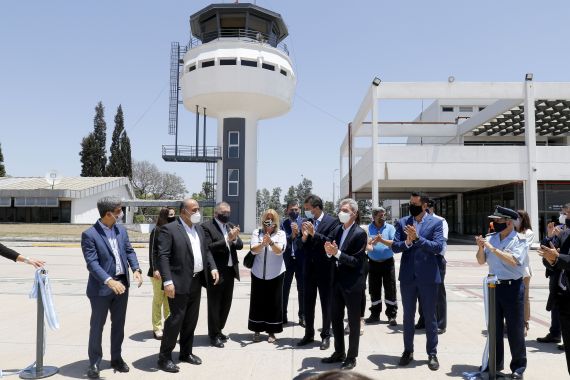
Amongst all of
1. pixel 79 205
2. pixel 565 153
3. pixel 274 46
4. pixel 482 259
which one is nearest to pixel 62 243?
pixel 79 205

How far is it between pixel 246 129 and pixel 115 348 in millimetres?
35273

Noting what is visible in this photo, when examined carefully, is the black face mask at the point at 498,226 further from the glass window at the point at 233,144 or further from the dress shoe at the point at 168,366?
the glass window at the point at 233,144

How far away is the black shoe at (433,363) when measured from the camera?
5.39 m

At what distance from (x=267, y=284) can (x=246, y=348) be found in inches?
37.1

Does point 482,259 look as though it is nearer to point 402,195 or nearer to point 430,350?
point 430,350

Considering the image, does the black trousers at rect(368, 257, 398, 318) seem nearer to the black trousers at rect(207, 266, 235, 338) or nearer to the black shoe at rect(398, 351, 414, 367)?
the black shoe at rect(398, 351, 414, 367)

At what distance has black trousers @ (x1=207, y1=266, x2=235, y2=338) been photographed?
643 centimetres

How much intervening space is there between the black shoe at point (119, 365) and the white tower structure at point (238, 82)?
32.6m

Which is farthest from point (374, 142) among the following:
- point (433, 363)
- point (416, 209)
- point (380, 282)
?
point (433, 363)

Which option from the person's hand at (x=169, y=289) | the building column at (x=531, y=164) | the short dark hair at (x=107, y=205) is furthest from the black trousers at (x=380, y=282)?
the building column at (x=531, y=164)

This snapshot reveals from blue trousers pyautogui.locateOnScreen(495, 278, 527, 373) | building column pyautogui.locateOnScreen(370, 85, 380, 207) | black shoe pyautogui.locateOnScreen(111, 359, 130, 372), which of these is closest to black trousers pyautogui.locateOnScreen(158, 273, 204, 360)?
black shoe pyautogui.locateOnScreen(111, 359, 130, 372)

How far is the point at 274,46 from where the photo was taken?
41625mm

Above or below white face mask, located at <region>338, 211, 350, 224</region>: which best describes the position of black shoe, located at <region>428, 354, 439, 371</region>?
below

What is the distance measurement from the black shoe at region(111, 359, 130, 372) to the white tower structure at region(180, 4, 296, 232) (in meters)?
32.6
